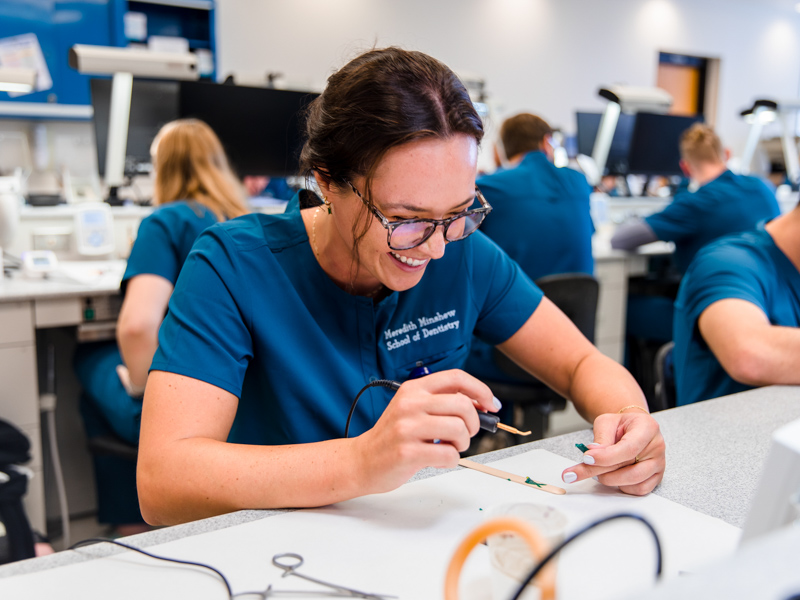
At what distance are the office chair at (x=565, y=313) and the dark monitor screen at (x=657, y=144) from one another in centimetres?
269

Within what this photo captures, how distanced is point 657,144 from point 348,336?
3983 millimetres

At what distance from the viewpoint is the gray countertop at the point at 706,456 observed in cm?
69

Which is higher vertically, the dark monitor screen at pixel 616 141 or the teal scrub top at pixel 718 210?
the dark monitor screen at pixel 616 141

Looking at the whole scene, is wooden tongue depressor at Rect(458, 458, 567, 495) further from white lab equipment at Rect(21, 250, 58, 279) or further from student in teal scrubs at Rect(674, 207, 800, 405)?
white lab equipment at Rect(21, 250, 58, 279)

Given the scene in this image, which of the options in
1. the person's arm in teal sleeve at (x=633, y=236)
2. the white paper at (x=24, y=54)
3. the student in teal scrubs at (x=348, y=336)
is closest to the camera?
the student in teal scrubs at (x=348, y=336)

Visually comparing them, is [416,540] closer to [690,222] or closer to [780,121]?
[690,222]

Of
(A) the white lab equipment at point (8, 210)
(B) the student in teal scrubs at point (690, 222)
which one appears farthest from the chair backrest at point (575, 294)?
(A) the white lab equipment at point (8, 210)

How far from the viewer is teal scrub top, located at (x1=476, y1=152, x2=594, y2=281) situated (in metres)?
2.38

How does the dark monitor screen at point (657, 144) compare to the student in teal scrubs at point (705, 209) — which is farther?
the dark monitor screen at point (657, 144)

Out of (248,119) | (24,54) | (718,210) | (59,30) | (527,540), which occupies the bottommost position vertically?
(718,210)

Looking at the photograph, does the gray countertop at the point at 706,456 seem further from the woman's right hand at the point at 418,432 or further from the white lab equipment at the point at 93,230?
the white lab equipment at the point at 93,230

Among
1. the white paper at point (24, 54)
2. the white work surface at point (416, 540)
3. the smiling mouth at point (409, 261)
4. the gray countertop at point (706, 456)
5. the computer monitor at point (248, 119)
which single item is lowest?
the gray countertop at point (706, 456)

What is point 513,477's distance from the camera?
0.80 m

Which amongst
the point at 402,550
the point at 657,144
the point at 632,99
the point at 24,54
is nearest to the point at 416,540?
the point at 402,550
